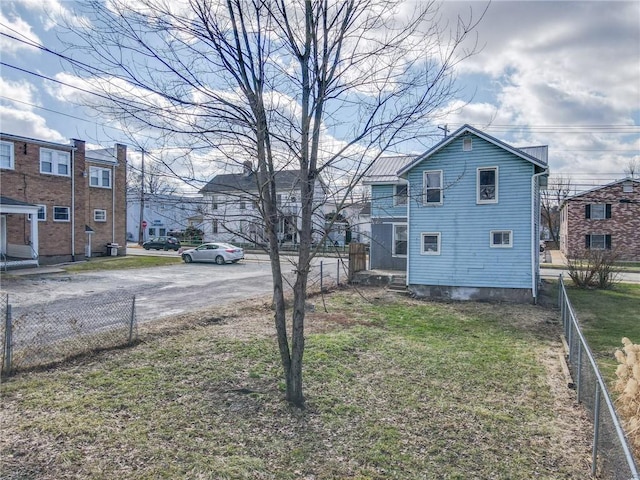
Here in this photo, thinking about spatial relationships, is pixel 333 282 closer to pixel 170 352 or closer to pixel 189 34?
pixel 170 352

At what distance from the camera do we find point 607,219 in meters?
33.3

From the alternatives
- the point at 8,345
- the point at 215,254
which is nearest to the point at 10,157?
the point at 215,254

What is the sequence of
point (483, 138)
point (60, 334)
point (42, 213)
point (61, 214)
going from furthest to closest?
point (61, 214)
point (42, 213)
point (483, 138)
point (60, 334)

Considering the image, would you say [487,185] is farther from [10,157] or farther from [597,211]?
[597,211]

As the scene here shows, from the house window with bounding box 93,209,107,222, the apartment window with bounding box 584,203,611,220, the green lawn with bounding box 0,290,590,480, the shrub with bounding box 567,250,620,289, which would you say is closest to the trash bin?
the house window with bounding box 93,209,107,222

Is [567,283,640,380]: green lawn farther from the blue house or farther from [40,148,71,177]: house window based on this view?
[40,148,71,177]: house window

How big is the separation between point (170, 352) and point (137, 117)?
13.7 ft

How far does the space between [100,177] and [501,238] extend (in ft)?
80.1

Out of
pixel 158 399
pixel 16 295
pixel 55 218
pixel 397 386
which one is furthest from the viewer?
pixel 55 218

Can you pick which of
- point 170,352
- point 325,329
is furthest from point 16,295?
point 325,329

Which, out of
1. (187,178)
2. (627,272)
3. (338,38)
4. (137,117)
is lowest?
(627,272)

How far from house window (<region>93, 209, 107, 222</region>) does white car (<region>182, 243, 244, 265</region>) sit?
5.79 m

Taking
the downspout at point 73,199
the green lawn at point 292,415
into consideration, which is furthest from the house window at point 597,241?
the downspout at point 73,199

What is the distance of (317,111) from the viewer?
A: 16.4ft
